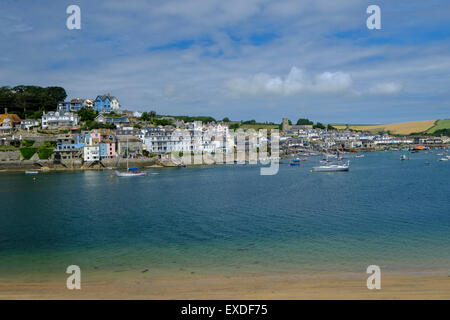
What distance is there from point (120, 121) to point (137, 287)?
6343cm

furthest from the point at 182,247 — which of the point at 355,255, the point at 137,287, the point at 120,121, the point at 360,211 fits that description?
the point at 120,121

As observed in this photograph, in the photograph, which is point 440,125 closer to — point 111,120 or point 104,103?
point 104,103

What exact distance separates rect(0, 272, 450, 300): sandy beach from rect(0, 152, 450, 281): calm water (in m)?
0.71

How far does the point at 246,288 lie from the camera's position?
847cm

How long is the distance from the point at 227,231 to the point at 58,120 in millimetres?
57851

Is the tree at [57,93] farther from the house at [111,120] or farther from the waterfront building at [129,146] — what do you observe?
the waterfront building at [129,146]

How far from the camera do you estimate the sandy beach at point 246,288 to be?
790 centimetres

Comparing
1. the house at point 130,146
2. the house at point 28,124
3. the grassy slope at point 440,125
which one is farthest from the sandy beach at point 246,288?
the grassy slope at point 440,125

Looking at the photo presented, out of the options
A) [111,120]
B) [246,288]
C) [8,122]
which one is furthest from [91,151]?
[246,288]

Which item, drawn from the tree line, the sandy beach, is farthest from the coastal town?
the sandy beach

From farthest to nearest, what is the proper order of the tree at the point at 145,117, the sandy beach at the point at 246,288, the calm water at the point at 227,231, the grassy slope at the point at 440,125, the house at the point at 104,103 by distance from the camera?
1. the grassy slope at the point at 440,125
2. the tree at the point at 145,117
3. the house at the point at 104,103
4. the calm water at the point at 227,231
5. the sandy beach at the point at 246,288

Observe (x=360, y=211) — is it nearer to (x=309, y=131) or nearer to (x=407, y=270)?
(x=407, y=270)

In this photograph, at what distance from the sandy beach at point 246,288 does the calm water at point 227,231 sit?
71 centimetres
